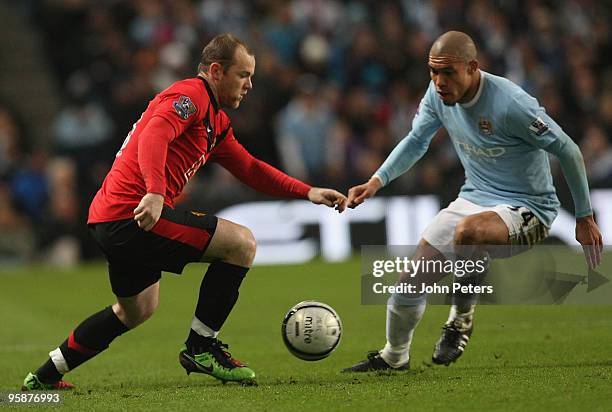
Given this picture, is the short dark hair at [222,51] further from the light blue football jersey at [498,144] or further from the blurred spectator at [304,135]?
the blurred spectator at [304,135]

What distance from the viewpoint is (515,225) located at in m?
6.86

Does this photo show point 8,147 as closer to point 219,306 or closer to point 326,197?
point 326,197

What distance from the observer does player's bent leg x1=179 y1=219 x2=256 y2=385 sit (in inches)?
253

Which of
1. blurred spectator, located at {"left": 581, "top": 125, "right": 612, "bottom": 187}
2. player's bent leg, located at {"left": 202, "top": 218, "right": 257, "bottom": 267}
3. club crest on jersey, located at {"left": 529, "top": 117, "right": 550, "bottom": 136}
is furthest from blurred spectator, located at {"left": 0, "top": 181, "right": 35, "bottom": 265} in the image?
club crest on jersey, located at {"left": 529, "top": 117, "right": 550, "bottom": 136}

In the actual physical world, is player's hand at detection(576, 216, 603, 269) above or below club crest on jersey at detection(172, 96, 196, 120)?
below

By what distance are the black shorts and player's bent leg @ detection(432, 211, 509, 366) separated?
153cm

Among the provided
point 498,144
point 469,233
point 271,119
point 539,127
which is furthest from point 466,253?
point 271,119

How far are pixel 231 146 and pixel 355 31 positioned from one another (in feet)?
35.9

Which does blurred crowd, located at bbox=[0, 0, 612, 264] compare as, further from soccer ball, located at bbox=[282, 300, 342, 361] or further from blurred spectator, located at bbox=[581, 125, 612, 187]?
soccer ball, located at bbox=[282, 300, 342, 361]

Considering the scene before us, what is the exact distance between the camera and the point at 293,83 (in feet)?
54.1

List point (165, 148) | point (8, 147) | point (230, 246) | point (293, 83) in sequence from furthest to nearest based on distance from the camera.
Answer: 1. point (293, 83)
2. point (8, 147)
3. point (230, 246)
4. point (165, 148)

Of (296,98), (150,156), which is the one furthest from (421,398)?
(296,98)

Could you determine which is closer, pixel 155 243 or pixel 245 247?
pixel 155 243

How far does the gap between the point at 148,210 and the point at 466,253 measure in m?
2.05
